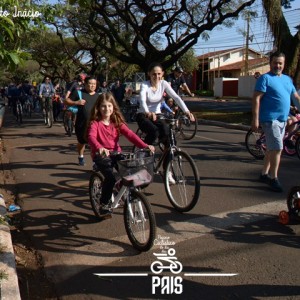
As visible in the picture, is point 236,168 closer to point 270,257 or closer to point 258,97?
point 258,97

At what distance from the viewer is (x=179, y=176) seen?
5.66 m

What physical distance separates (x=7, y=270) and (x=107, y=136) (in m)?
1.95

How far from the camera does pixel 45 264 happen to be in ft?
13.8

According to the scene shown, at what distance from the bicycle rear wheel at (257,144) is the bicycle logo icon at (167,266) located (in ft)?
17.1

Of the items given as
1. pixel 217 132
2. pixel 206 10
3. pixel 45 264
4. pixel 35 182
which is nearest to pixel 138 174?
pixel 45 264

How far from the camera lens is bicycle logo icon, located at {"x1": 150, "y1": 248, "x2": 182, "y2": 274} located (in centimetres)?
394

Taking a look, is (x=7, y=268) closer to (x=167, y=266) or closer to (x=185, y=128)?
(x=167, y=266)

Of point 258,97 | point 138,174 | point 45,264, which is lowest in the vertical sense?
point 45,264

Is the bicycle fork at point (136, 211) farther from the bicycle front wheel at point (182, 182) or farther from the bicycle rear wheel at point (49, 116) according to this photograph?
the bicycle rear wheel at point (49, 116)

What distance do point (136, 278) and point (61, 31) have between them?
1457 inches

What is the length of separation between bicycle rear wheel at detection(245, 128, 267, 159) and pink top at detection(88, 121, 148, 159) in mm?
4508

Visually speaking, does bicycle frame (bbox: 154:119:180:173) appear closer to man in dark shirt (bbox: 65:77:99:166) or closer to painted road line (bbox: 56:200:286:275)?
painted road line (bbox: 56:200:286:275)

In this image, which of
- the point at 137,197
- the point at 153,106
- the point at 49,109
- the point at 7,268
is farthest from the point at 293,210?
the point at 49,109

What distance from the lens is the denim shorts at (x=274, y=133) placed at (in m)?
6.17
